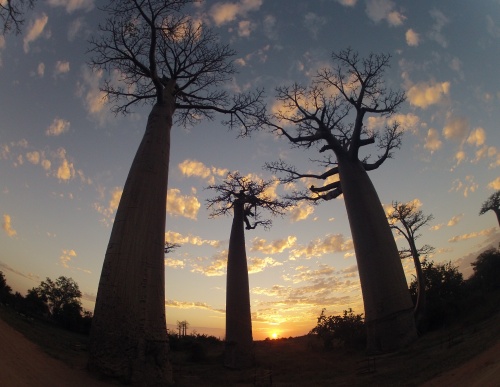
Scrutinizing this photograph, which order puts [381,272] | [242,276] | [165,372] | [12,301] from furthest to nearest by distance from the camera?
[12,301]
[242,276]
[381,272]
[165,372]

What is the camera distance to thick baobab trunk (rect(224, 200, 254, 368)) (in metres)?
9.34

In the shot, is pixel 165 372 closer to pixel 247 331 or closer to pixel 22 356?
pixel 22 356

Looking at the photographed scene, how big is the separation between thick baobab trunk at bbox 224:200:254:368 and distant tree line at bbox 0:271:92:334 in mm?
17772

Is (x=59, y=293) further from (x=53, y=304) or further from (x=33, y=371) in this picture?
(x=33, y=371)

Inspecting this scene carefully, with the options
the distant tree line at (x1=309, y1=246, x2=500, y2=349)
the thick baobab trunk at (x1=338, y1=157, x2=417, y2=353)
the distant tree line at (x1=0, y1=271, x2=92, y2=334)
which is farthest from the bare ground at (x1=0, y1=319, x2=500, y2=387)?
the distant tree line at (x1=0, y1=271, x2=92, y2=334)

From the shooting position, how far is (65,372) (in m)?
3.88

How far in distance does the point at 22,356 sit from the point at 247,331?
22.0 ft

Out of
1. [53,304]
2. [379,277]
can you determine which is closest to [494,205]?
[379,277]

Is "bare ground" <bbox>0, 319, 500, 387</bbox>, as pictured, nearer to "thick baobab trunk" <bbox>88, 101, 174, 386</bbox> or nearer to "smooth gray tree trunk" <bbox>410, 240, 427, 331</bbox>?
"thick baobab trunk" <bbox>88, 101, 174, 386</bbox>

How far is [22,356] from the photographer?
157 inches

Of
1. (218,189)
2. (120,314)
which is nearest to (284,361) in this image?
(218,189)

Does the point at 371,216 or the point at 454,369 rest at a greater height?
the point at 371,216

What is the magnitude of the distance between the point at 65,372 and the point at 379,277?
18.7 ft

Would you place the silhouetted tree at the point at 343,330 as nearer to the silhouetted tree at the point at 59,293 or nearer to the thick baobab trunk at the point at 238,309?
the thick baobab trunk at the point at 238,309
